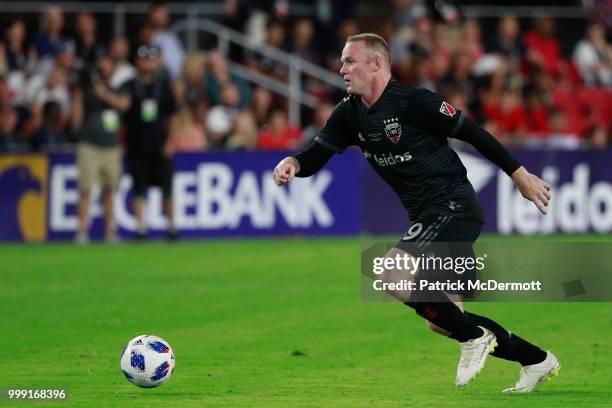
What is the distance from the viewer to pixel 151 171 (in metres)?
20.6

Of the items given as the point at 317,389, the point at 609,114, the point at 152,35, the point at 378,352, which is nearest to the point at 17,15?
the point at 152,35

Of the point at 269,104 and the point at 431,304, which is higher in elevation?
the point at 269,104

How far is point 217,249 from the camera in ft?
64.4

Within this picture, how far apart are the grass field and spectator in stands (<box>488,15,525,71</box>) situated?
28.3 feet

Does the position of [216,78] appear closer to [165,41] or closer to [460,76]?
[165,41]

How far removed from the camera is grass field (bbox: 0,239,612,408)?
28.9 feet

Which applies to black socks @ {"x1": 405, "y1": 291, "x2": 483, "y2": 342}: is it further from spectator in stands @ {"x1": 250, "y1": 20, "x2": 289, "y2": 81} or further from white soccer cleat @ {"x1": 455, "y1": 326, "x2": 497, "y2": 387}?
spectator in stands @ {"x1": 250, "y1": 20, "x2": 289, "y2": 81}

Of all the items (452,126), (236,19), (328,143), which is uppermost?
(236,19)

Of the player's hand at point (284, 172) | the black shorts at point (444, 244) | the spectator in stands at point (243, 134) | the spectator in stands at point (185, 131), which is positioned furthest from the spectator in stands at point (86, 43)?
the black shorts at point (444, 244)

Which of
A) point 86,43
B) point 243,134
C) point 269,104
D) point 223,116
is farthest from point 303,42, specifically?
point 86,43

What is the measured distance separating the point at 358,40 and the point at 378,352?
3.01 metres

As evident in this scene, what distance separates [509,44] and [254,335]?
1525 centimetres

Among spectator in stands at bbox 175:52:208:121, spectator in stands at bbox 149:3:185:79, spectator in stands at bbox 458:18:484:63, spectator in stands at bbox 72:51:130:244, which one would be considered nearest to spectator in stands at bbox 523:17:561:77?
spectator in stands at bbox 458:18:484:63

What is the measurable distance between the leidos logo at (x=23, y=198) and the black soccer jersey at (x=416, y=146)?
12.1 meters
